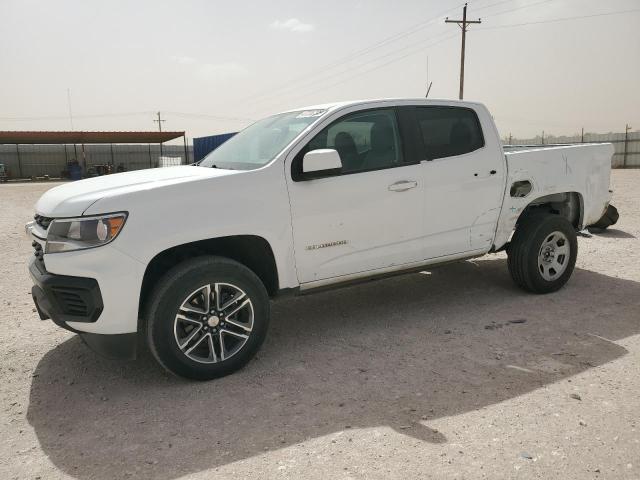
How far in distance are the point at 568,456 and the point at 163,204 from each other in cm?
267

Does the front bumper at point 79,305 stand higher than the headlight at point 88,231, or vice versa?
the headlight at point 88,231

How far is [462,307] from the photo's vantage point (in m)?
4.88

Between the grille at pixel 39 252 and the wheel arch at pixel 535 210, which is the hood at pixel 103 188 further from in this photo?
the wheel arch at pixel 535 210

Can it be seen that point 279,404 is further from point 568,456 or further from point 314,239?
point 568,456

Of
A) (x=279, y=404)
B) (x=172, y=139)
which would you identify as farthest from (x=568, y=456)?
(x=172, y=139)

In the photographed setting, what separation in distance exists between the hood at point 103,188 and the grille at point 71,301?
46 centimetres

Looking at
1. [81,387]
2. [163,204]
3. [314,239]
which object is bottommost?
[81,387]

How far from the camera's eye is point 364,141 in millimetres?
4039

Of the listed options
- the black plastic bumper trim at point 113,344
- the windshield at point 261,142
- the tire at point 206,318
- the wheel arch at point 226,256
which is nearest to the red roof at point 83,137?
the windshield at point 261,142

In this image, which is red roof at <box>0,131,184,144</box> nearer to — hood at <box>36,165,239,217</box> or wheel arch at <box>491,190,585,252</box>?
wheel arch at <box>491,190,585,252</box>

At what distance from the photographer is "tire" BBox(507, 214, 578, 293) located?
491 centimetres

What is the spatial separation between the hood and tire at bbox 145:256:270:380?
57 centimetres

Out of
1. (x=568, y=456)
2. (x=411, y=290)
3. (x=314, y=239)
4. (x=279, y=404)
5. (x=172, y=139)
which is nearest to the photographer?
(x=568, y=456)

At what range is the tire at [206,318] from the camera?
324 cm
